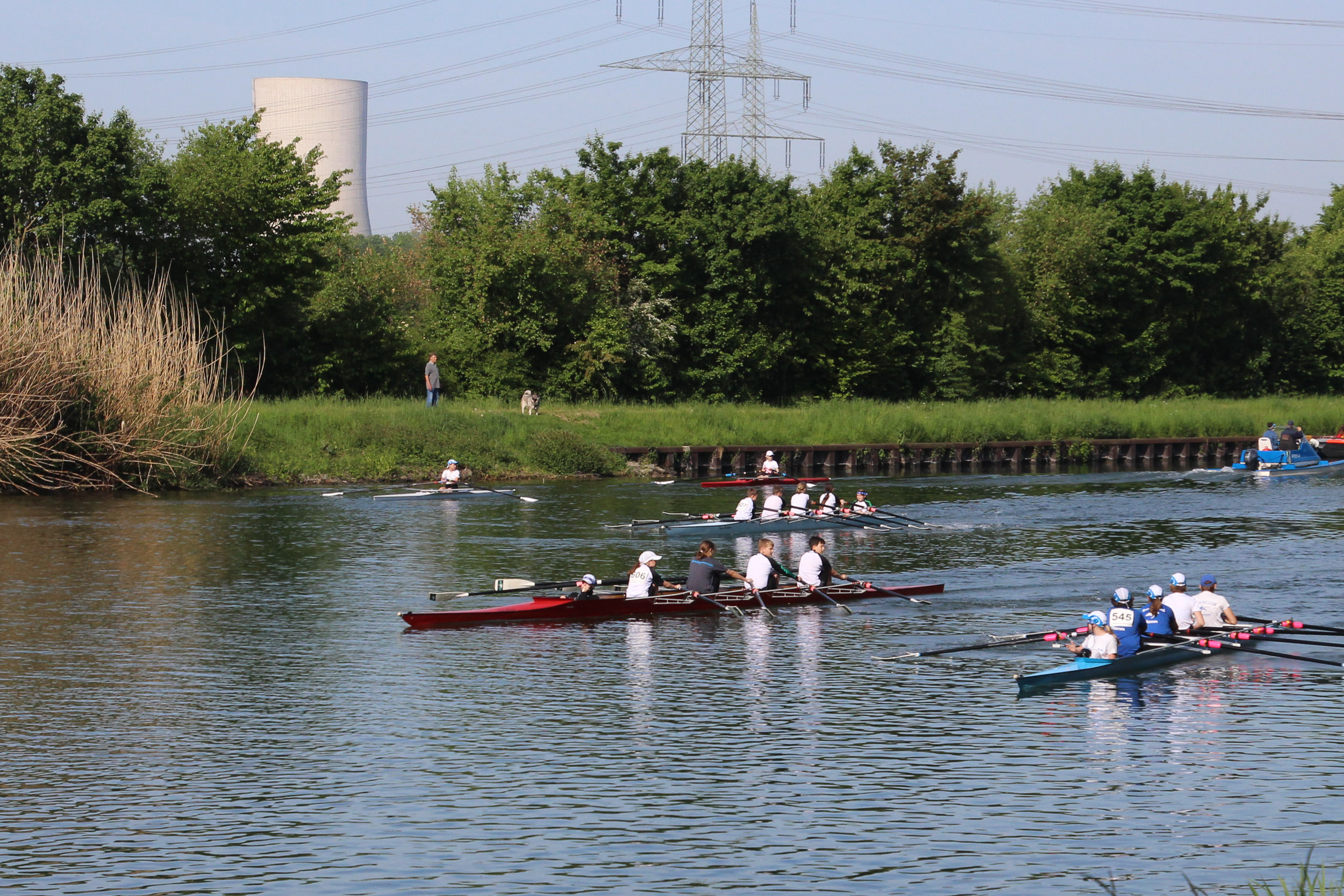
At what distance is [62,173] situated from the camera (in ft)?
178

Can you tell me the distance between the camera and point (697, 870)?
13.0 metres

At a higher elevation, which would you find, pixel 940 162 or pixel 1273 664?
pixel 940 162

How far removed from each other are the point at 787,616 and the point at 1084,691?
7.15 m

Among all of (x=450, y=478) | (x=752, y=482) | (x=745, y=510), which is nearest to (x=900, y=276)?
(x=752, y=482)

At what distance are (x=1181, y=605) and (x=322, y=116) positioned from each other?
8428 cm

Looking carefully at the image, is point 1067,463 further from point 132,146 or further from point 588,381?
point 132,146

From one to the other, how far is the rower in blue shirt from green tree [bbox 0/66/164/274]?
4342cm

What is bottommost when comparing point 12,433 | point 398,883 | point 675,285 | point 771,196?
point 398,883

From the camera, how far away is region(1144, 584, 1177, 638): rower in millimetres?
21828

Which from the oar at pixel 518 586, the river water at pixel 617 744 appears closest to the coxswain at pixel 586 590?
the oar at pixel 518 586

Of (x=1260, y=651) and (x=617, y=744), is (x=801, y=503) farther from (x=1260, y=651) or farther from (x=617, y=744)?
(x=617, y=744)

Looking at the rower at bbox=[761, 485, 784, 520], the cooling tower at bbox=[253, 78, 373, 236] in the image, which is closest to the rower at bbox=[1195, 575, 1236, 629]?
the rower at bbox=[761, 485, 784, 520]

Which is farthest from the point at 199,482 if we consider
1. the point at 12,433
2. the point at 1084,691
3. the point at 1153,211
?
the point at 1153,211

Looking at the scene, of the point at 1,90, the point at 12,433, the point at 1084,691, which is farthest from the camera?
the point at 1,90
